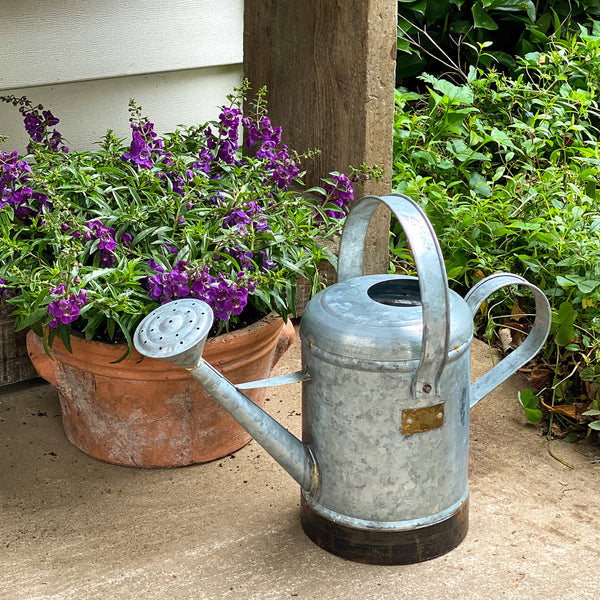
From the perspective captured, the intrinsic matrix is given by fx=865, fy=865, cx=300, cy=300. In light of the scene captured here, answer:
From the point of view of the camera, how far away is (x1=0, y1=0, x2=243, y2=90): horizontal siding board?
2.57 metres

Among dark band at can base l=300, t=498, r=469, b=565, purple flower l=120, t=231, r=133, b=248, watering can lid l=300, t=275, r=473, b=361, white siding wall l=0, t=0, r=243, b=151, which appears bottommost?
dark band at can base l=300, t=498, r=469, b=565

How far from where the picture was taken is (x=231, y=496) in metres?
2.04

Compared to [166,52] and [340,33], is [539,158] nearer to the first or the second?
[340,33]

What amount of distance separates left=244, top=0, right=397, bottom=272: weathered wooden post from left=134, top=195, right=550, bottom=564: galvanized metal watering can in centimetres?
71

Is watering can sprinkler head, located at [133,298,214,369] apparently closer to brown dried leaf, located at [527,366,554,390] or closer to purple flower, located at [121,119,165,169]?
purple flower, located at [121,119,165,169]

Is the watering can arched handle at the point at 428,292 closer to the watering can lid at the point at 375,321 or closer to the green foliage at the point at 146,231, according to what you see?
the watering can lid at the point at 375,321

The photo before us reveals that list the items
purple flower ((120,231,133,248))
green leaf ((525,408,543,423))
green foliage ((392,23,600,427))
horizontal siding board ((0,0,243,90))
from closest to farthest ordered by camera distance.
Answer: purple flower ((120,231,133,248))
green leaf ((525,408,543,423))
green foliage ((392,23,600,427))
horizontal siding board ((0,0,243,90))

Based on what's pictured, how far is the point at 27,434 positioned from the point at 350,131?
124cm

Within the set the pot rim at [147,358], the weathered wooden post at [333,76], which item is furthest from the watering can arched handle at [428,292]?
the weathered wooden post at [333,76]

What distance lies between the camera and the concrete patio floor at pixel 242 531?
174cm

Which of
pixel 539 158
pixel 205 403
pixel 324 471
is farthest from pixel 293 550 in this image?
pixel 539 158

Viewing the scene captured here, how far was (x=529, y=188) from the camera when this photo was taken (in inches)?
114

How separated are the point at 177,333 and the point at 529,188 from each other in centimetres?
171

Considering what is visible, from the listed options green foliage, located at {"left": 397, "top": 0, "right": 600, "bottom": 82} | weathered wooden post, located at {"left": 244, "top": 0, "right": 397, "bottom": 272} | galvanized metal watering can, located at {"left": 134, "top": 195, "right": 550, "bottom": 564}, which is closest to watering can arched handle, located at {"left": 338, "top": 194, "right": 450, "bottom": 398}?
galvanized metal watering can, located at {"left": 134, "top": 195, "right": 550, "bottom": 564}
